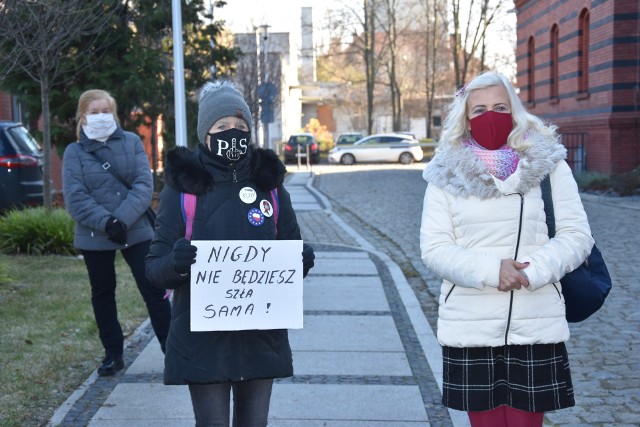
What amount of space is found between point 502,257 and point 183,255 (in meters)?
1.22

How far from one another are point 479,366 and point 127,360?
3759 mm

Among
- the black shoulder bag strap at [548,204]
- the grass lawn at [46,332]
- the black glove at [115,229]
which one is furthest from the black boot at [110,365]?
the black shoulder bag strap at [548,204]

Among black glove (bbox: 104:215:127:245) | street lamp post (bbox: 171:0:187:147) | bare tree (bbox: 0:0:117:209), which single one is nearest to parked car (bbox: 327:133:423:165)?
bare tree (bbox: 0:0:117:209)

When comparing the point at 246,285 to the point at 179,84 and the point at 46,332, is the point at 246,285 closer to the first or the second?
the point at 46,332

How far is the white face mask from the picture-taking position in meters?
6.00

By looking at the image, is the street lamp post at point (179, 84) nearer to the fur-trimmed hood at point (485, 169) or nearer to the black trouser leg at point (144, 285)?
the black trouser leg at point (144, 285)

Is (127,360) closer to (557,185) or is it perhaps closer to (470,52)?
(557,185)

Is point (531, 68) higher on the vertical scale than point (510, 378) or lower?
higher

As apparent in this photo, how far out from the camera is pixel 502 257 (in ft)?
11.3

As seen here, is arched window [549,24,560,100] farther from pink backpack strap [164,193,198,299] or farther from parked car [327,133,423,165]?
pink backpack strap [164,193,198,299]

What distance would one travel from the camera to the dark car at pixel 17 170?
44.7 ft

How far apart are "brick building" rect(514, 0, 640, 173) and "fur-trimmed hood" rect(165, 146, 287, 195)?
66.4ft

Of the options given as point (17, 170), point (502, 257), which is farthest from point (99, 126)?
point (17, 170)

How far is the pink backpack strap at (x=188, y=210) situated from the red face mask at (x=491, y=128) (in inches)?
45.7
